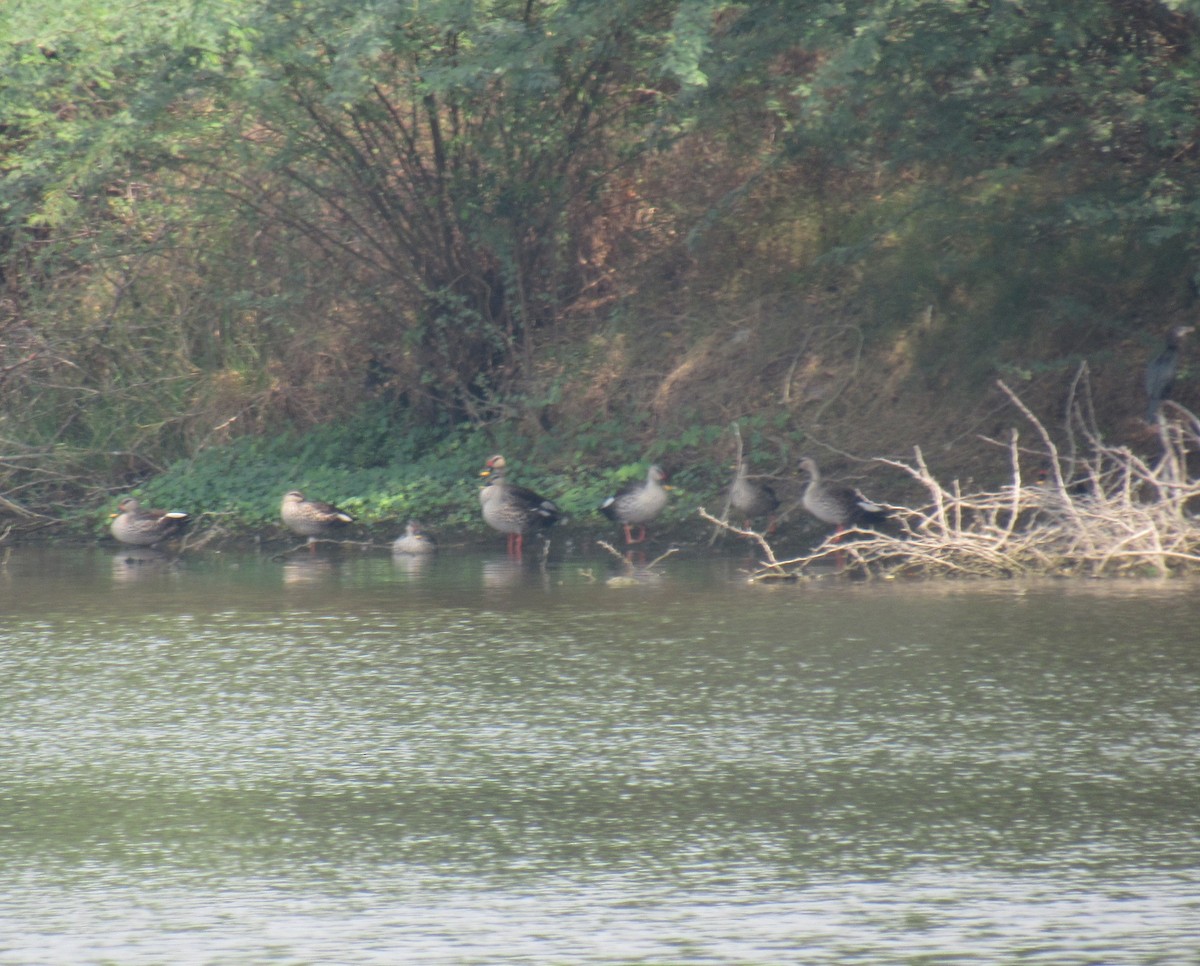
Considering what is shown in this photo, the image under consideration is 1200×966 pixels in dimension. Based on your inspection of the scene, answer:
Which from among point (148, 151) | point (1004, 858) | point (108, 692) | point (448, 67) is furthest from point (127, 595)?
point (1004, 858)

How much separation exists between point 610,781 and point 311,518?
9372 mm

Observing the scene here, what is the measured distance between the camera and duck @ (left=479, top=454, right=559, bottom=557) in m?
15.5

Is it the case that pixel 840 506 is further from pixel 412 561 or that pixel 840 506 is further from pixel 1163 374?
pixel 412 561

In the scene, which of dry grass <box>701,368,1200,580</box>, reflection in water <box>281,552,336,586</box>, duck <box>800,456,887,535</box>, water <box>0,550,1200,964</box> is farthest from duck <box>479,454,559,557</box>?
water <box>0,550,1200,964</box>

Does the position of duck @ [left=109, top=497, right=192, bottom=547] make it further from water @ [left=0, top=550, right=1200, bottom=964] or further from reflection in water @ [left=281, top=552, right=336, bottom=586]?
water @ [left=0, top=550, right=1200, bottom=964]

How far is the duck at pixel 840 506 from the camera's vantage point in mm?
14523

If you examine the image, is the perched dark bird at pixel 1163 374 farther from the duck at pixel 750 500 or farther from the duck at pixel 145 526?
the duck at pixel 145 526

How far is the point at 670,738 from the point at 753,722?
45 centimetres

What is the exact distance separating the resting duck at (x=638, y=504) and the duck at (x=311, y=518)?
7.35ft

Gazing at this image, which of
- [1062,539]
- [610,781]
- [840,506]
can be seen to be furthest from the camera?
[840,506]

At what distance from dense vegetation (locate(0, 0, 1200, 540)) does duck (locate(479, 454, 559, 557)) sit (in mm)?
1001

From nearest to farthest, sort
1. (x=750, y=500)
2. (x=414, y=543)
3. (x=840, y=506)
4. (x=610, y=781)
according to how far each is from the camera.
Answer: (x=610, y=781) < (x=840, y=506) < (x=414, y=543) < (x=750, y=500)

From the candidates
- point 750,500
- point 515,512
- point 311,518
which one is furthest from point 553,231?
point 750,500

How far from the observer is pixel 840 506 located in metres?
14.7
